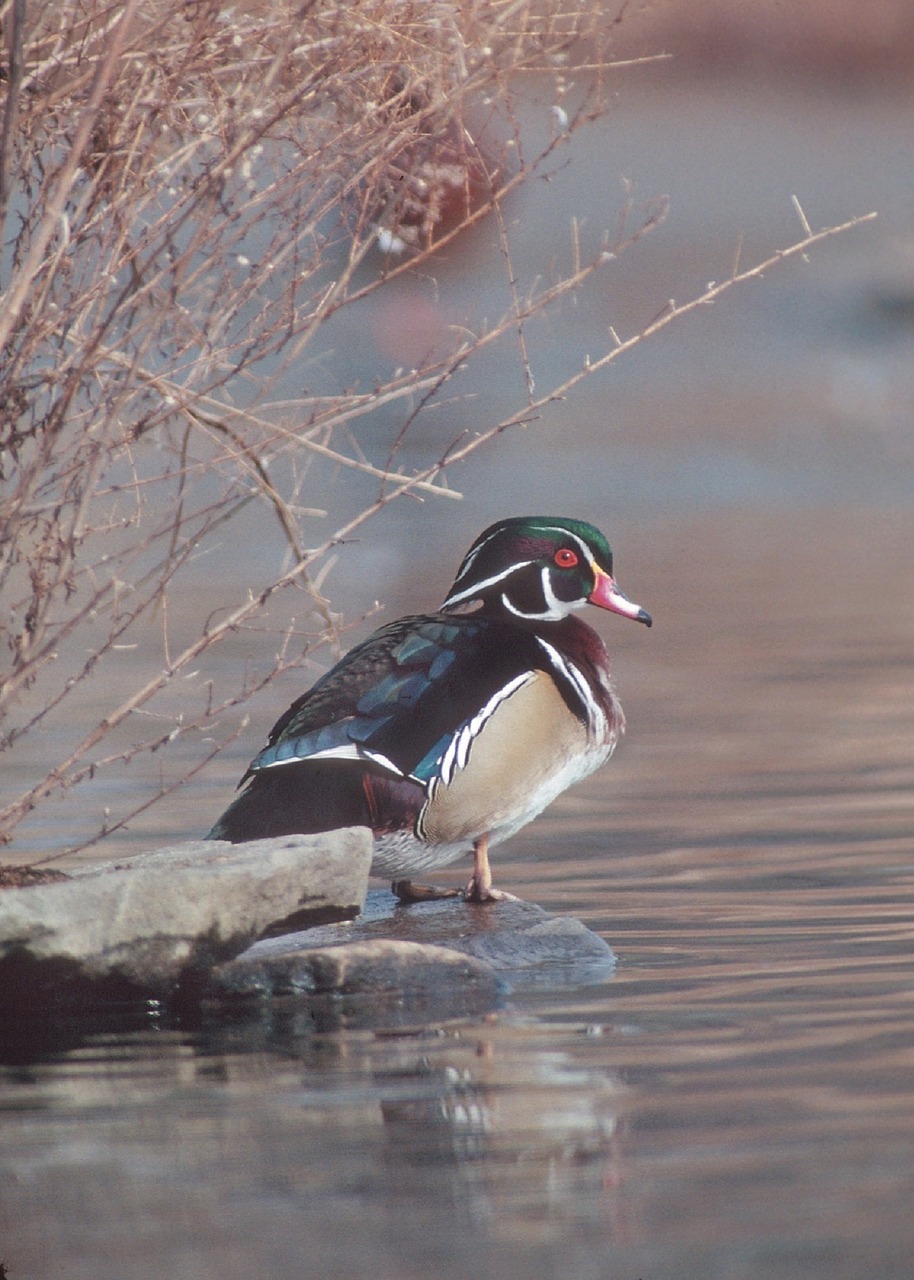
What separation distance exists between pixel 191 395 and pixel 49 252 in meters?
0.49

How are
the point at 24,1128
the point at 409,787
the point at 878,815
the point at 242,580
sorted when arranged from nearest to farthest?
the point at 24,1128 → the point at 409,787 → the point at 878,815 → the point at 242,580

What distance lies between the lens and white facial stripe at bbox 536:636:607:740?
20.3ft

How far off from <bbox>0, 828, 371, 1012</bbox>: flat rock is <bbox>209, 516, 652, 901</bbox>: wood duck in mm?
435

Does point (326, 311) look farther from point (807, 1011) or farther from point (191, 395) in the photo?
point (807, 1011)

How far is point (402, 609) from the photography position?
13.0 meters

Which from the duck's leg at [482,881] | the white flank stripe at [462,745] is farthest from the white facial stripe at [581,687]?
the duck's leg at [482,881]

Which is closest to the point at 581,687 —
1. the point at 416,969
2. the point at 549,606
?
the point at 549,606

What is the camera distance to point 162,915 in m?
5.25

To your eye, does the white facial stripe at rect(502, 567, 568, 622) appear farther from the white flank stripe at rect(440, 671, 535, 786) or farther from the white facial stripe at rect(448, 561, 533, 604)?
the white flank stripe at rect(440, 671, 535, 786)

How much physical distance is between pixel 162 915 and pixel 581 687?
4.73 feet

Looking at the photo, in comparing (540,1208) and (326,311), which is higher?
(326,311)

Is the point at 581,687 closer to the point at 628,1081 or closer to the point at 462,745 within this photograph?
the point at 462,745

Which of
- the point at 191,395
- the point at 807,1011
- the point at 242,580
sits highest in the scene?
the point at 191,395

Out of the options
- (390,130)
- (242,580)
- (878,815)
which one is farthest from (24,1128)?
(242,580)
